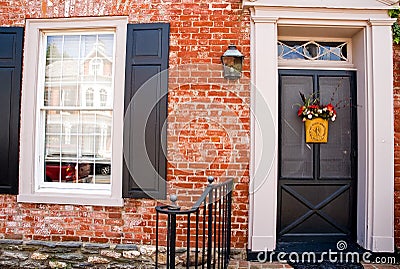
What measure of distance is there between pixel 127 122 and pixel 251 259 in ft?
6.76

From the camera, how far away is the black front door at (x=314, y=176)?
383cm

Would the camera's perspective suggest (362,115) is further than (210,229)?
Yes

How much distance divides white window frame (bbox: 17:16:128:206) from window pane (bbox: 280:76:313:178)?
191 cm

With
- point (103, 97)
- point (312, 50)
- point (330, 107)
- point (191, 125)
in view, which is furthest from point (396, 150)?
point (103, 97)

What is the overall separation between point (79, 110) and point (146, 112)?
0.86m

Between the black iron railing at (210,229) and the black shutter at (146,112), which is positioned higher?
the black shutter at (146,112)

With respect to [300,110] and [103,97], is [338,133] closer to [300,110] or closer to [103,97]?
[300,110]

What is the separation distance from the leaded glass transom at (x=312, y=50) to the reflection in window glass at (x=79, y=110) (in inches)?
83.1

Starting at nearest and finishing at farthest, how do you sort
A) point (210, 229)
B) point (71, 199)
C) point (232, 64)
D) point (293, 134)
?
point (210, 229) → point (232, 64) → point (71, 199) → point (293, 134)

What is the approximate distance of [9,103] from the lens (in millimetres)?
3887

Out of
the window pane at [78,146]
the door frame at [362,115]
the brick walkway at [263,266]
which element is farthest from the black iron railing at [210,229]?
the window pane at [78,146]

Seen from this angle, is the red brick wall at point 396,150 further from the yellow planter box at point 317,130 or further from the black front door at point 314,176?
the yellow planter box at point 317,130

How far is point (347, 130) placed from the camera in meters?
3.87

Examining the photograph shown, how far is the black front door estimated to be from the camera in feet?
12.6
